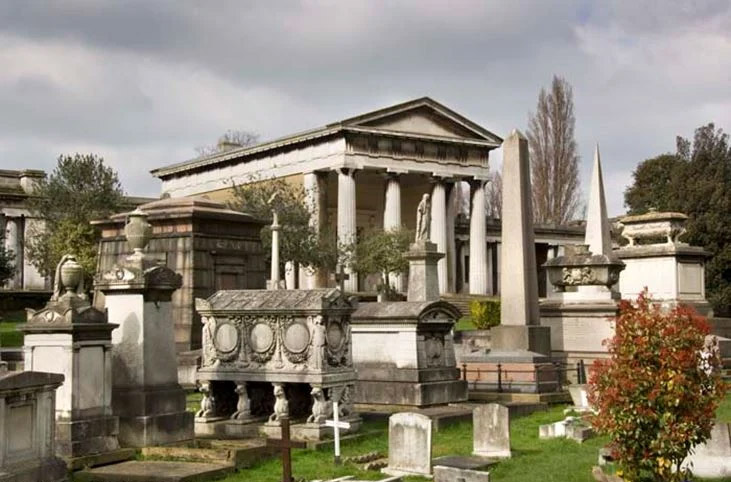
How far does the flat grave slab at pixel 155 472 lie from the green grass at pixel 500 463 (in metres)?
0.22

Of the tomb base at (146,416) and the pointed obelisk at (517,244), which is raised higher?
the pointed obelisk at (517,244)

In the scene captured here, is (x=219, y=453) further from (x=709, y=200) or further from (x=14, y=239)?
(x=14, y=239)

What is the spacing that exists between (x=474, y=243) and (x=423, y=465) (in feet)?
188

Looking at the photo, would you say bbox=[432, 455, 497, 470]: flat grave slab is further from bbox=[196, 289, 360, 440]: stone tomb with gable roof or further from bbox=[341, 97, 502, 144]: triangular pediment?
bbox=[341, 97, 502, 144]: triangular pediment

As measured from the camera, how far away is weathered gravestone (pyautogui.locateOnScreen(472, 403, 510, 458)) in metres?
12.2

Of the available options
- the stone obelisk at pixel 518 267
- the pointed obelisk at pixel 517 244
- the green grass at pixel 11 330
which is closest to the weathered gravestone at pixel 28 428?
the stone obelisk at pixel 518 267

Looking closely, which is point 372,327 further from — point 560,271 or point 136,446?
point 560,271

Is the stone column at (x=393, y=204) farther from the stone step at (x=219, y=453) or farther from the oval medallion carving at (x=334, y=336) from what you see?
the stone step at (x=219, y=453)

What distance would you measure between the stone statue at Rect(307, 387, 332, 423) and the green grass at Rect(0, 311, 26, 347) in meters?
13.8

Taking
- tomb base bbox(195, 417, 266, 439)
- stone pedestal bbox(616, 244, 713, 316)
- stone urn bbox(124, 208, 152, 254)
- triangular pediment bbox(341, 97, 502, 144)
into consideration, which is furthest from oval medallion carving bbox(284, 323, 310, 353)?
triangular pediment bbox(341, 97, 502, 144)

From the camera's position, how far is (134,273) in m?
13.0

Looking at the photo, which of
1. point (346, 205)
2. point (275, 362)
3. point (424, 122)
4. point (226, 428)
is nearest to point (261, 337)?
point (275, 362)

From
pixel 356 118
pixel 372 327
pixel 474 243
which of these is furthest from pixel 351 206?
pixel 372 327

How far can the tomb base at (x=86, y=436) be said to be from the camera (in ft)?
38.2
